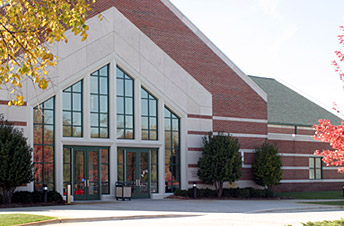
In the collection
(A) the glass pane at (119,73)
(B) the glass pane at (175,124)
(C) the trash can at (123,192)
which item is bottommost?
(C) the trash can at (123,192)

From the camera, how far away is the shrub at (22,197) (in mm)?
23688

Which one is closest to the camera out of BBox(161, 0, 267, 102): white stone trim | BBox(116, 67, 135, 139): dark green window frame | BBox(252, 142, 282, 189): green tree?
BBox(116, 67, 135, 139): dark green window frame

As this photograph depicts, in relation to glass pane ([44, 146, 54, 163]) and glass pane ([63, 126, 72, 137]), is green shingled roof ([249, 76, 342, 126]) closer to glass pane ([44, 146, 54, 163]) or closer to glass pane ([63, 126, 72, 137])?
glass pane ([63, 126, 72, 137])

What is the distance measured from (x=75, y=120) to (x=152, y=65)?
5768mm

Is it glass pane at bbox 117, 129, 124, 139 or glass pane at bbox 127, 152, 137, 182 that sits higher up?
glass pane at bbox 117, 129, 124, 139

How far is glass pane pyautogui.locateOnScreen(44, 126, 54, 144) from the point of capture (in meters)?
25.5

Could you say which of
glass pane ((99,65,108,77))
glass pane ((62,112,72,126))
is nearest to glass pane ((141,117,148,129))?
glass pane ((99,65,108,77))

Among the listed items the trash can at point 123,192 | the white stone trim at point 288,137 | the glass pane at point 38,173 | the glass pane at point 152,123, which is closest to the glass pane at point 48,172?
the glass pane at point 38,173

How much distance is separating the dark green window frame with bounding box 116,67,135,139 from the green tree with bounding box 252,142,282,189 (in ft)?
28.1

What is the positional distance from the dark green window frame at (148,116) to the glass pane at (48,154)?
552 centimetres

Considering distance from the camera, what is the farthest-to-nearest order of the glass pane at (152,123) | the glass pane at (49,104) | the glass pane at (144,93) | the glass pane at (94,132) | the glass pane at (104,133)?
the glass pane at (152,123) < the glass pane at (144,93) < the glass pane at (104,133) < the glass pane at (94,132) < the glass pane at (49,104)

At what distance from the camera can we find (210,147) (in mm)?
29953

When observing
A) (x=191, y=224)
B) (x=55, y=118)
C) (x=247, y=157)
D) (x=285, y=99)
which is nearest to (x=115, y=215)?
(x=191, y=224)

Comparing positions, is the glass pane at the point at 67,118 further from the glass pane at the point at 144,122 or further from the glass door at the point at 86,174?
the glass pane at the point at 144,122
